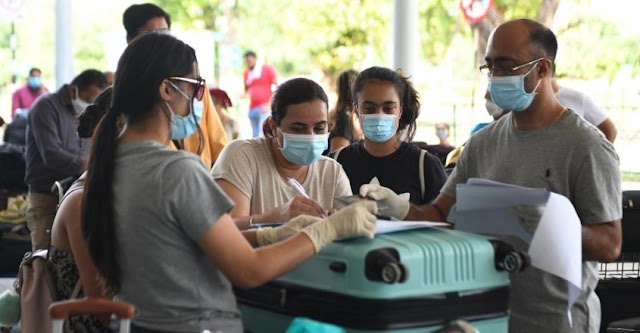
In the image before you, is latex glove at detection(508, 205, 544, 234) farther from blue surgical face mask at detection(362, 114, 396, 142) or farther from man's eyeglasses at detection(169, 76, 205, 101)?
blue surgical face mask at detection(362, 114, 396, 142)

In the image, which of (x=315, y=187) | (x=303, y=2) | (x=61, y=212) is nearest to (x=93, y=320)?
(x=61, y=212)

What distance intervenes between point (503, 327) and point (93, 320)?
1359 mm

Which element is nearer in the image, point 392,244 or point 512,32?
point 392,244

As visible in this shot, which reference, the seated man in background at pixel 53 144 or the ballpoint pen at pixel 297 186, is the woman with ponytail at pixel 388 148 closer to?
the ballpoint pen at pixel 297 186

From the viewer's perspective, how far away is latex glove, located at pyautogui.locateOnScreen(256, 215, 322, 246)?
2896 mm

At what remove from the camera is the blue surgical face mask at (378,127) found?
4.40 m

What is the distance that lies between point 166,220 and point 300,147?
115 cm

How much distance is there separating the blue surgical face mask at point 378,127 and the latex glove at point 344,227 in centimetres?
169

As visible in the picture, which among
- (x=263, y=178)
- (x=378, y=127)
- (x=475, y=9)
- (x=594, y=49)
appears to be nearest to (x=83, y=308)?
(x=263, y=178)

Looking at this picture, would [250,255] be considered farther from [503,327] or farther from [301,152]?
[301,152]

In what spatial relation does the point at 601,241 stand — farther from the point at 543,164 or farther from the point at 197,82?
the point at 197,82

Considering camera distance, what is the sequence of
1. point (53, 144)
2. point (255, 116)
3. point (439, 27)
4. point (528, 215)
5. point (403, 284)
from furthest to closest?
1. point (439, 27)
2. point (255, 116)
3. point (53, 144)
4. point (528, 215)
5. point (403, 284)

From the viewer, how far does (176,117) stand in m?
A: 2.81

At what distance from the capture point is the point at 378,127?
14.4ft
